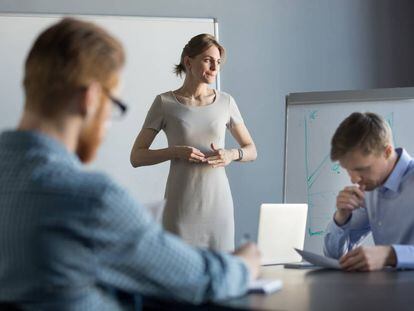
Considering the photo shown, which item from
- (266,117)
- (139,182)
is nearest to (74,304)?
(139,182)

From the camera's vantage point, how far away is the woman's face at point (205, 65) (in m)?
3.18

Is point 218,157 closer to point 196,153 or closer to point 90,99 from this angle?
point 196,153

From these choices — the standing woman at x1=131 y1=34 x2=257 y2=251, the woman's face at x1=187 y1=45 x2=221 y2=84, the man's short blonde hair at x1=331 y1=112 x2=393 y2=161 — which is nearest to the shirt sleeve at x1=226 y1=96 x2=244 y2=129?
the standing woman at x1=131 y1=34 x2=257 y2=251

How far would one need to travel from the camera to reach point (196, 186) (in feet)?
10.3

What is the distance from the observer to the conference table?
149 cm

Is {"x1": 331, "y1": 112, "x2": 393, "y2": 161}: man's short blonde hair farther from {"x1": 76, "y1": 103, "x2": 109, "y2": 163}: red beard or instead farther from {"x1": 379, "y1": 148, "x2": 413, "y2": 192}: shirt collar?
{"x1": 76, "y1": 103, "x2": 109, "y2": 163}: red beard

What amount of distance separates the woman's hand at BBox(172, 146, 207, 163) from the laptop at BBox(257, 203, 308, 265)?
70cm

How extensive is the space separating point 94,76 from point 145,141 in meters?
1.97

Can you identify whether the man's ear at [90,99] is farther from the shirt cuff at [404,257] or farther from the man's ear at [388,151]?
the man's ear at [388,151]

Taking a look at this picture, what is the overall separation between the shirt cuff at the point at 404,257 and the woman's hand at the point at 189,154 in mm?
1198

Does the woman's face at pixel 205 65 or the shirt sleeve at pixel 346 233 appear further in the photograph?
the woman's face at pixel 205 65

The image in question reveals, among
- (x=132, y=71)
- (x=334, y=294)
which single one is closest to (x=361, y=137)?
(x=334, y=294)

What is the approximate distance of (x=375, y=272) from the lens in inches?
78.0

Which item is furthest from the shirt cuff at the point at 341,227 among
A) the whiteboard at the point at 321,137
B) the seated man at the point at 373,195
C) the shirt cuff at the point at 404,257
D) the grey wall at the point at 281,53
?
the grey wall at the point at 281,53
